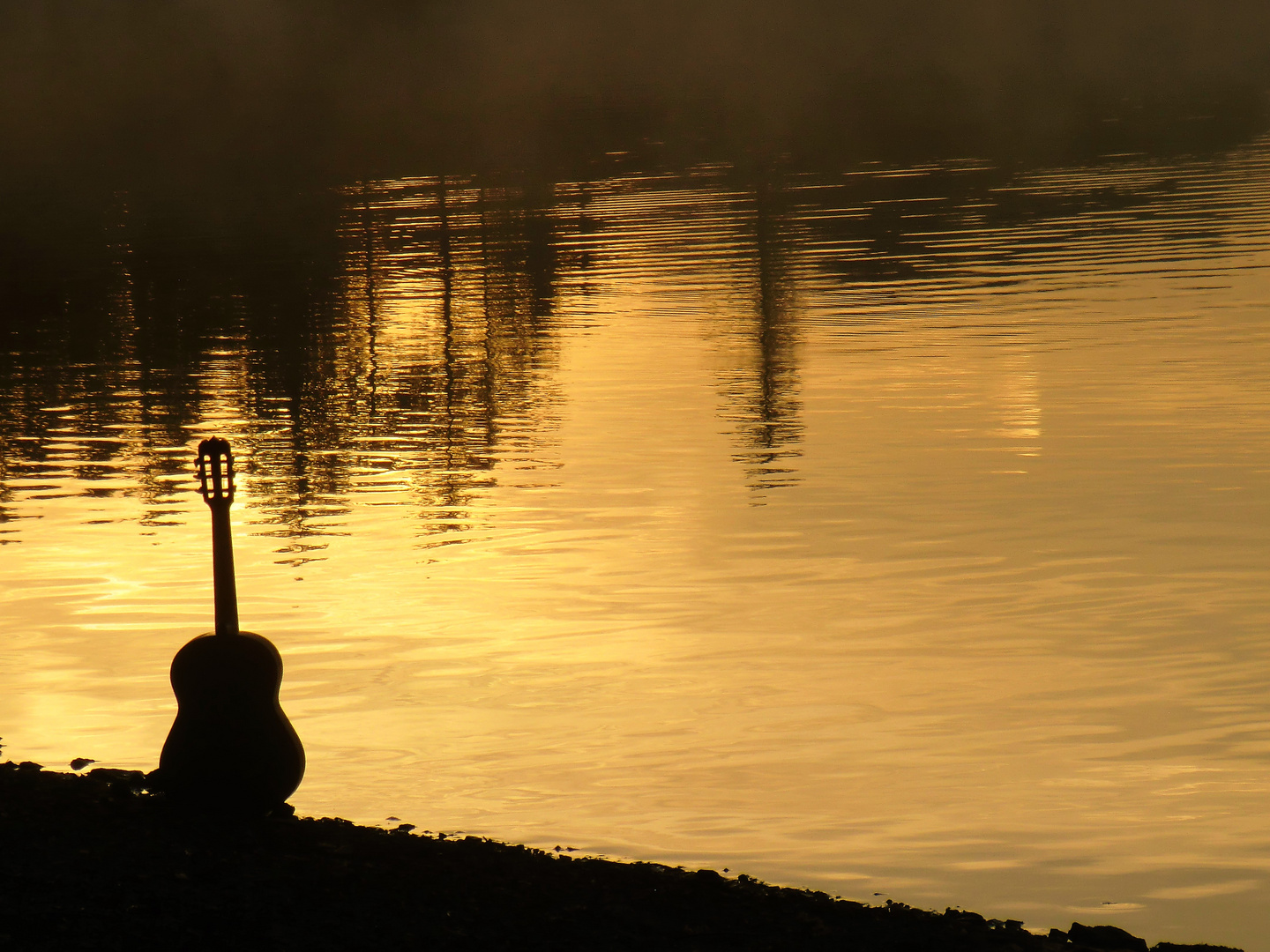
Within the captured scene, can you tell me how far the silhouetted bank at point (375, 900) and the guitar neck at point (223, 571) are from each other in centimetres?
76

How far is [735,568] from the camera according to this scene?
42.1 feet

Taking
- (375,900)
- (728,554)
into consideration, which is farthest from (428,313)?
(375,900)

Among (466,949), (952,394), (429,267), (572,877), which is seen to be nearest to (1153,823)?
(572,877)

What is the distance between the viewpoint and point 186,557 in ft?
44.3

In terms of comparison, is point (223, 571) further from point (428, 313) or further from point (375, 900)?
point (428, 313)

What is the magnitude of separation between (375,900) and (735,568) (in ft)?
20.4

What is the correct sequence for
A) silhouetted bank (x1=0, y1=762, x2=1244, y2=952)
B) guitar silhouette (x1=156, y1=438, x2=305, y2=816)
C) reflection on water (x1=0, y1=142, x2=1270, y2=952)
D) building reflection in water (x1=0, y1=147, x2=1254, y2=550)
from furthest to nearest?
building reflection in water (x1=0, y1=147, x2=1254, y2=550)
reflection on water (x1=0, y1=142, x2=1270, y2=952)
guitar silhouette (x1=156, y1=438, x2=305, y2=816)
silhouetted bank (x1=0, y1=762, x2=1244, y2=952)

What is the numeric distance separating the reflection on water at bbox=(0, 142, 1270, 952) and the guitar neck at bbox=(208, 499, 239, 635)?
1.20m

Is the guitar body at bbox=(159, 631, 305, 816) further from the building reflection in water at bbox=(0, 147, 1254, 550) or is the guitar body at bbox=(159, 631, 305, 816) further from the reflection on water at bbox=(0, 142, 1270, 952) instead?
the building reflection in water at bbox=(0, 147, 1254, 550)

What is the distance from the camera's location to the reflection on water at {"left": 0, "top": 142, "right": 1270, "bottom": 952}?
848cm

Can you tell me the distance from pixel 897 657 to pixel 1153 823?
8.82ft

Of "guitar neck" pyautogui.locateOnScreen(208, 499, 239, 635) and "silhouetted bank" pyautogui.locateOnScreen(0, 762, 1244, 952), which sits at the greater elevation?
"guitar neck" pyautogui.locateOnScreen(208, 499, 239, 635)

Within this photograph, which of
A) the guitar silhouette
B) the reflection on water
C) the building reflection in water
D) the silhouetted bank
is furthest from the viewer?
the building reflection in water

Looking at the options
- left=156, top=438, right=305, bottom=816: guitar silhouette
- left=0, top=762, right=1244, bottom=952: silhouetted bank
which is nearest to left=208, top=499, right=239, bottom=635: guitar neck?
left=156, top=438, right=305, bottom=816: guitar silhouette
